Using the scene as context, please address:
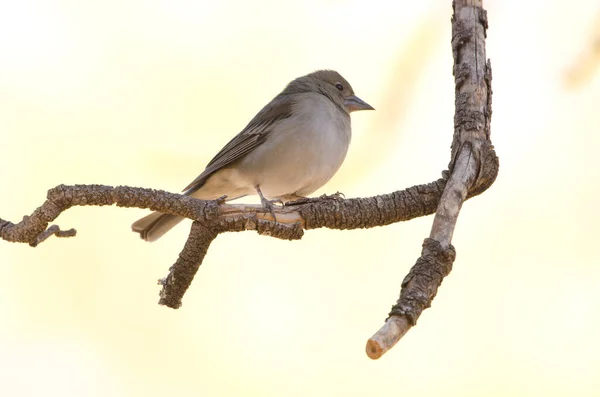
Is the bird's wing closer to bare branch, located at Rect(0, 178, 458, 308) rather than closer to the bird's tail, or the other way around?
the bird's tail

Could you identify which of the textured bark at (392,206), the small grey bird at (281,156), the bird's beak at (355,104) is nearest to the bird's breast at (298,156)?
the small grey bird at (281,156)

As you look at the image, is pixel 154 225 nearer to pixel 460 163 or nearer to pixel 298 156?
pixel 298 156

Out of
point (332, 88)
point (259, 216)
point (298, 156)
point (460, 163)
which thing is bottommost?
point (259, 216)

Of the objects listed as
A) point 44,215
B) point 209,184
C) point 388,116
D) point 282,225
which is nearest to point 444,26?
point 388,116

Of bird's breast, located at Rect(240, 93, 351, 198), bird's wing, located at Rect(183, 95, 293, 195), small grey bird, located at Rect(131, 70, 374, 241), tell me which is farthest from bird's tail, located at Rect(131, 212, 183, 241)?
bird's breast, located at Rect(240, 93, 351, 198)

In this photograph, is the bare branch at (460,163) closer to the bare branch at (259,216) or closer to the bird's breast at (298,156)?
the bare branch at (259,216)

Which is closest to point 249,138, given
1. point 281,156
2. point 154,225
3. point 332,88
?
point 281,156
